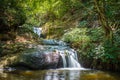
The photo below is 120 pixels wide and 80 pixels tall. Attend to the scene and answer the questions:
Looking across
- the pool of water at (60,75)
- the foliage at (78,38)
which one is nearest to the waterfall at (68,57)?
the foliage at (78,38)

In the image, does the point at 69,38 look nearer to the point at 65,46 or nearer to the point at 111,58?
the point at 65,46

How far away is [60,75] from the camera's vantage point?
10.3m

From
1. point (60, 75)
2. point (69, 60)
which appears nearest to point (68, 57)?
point (69, 60)

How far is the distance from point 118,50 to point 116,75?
101cm

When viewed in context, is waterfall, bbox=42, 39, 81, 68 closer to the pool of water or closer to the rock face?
the rock face

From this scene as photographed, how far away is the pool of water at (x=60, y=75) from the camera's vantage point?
9.68 m

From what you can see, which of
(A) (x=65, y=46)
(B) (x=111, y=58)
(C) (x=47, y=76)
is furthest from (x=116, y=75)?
(A) (x=65, y=46)

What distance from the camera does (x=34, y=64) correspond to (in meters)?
11.4

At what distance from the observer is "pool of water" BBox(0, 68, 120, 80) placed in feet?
31.8

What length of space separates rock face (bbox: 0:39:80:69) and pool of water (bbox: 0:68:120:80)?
48cm

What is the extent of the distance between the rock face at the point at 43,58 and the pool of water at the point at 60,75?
477mm

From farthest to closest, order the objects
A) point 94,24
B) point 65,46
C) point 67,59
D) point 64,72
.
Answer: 1. point 94,24
2. point 65,46
3. point 67,59
4. point 64,72

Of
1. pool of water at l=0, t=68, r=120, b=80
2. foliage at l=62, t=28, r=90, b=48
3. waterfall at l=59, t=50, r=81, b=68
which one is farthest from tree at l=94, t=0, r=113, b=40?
waterfall at l=59, t=50, r=81, b=68

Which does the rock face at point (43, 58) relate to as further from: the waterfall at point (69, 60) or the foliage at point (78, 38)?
the foliage at point (78, 38)
